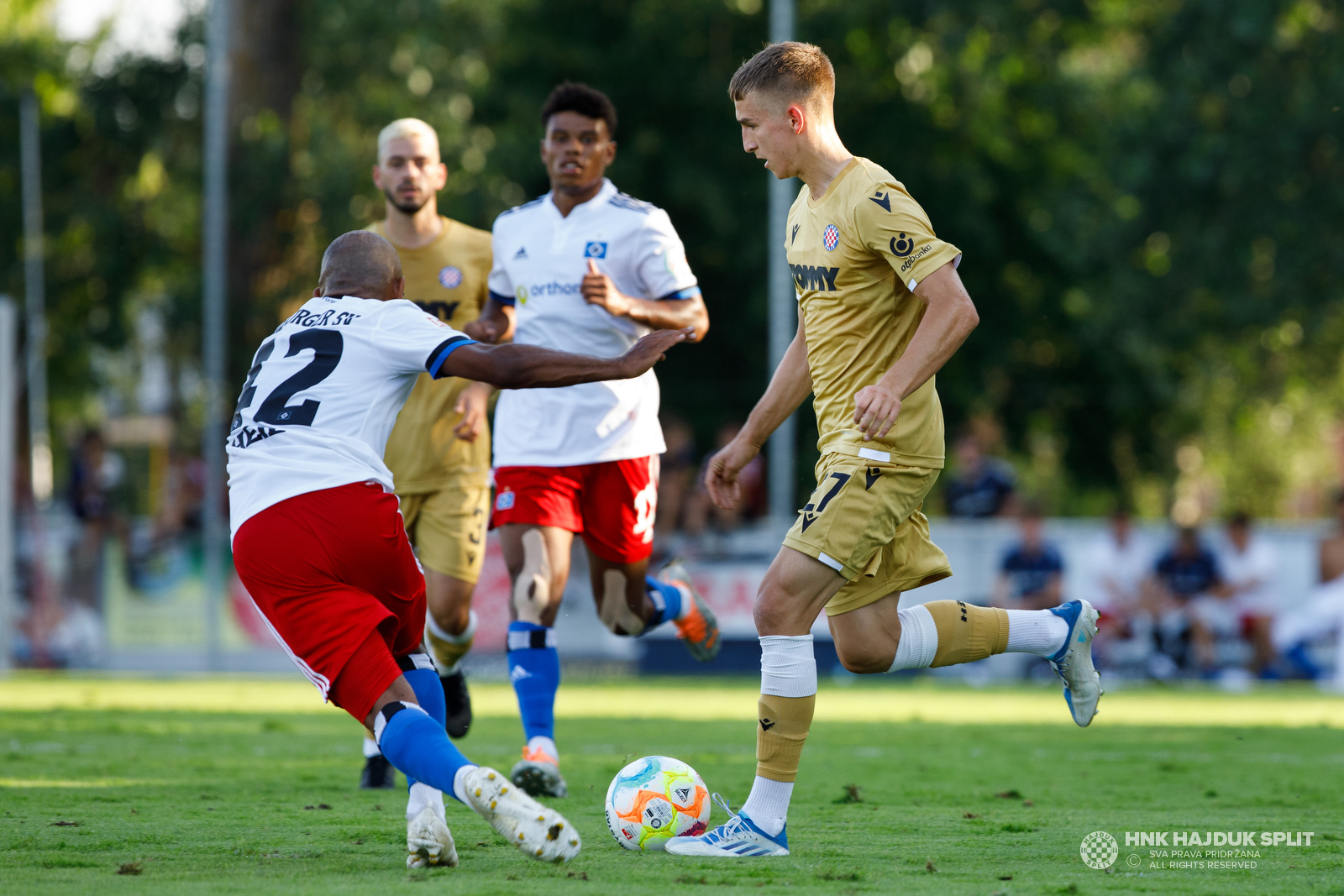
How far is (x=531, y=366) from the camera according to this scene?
16.1 feet

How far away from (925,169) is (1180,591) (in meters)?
12.4

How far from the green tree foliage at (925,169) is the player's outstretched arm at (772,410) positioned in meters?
17.3

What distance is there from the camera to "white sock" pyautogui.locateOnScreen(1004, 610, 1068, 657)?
572cm

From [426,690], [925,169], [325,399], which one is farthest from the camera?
[925,169]

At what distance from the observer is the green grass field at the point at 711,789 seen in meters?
4.64

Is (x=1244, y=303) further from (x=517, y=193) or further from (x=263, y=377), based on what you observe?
(x=263, y=377)

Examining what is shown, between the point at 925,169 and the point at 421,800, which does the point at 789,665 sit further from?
the point at 925,169

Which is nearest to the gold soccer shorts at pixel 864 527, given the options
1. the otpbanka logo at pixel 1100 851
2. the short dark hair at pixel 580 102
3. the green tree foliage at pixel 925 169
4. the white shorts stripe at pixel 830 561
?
the white shorts stripe at pixel 830 561

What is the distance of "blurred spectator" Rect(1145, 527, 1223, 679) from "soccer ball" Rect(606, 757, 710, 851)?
1180cm

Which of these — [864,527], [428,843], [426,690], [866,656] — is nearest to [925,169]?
[866,656]

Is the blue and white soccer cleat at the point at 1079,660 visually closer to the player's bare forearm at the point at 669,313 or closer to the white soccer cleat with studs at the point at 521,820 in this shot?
the player's bare forearm at the point at 669,313

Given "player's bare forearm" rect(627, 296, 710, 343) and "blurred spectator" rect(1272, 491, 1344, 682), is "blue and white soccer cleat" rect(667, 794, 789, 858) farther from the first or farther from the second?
"blurred spectator" rect(1272, 491, 1344, 682)

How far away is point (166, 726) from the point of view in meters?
10.2

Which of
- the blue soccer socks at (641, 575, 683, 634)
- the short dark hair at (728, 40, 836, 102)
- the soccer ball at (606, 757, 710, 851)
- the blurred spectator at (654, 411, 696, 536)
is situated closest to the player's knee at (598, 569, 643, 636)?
the blue soccer socks at (641, 575, 683, 634)
